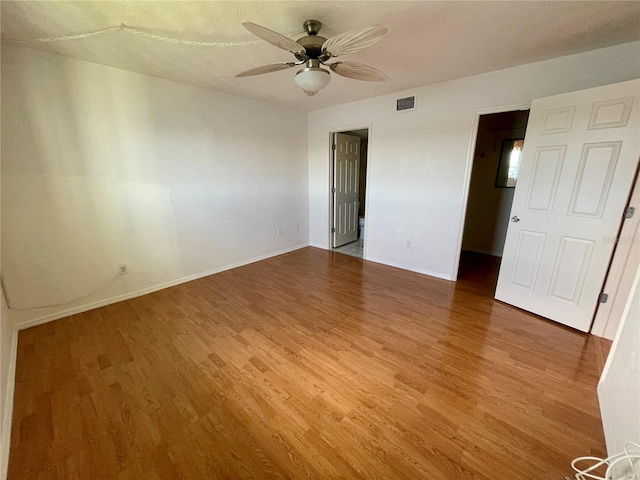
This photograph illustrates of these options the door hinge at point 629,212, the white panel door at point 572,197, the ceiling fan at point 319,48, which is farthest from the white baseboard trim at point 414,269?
the ceiling fan at point 319,48

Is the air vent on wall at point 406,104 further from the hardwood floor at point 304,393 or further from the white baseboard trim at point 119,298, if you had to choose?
the white baseboard trim at point 119,298

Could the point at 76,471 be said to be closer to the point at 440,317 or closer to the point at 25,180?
the point at 25,180

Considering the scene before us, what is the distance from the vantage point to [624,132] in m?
1.85

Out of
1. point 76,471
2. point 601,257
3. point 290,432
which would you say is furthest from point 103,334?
point 601,257

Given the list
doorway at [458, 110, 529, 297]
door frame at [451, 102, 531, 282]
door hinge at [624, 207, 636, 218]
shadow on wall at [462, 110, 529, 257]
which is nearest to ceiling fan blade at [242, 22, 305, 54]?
door frame at [451, 102, 531, 282]

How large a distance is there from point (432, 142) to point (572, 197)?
1485 millimetres

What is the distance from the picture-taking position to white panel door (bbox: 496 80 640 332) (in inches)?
74.4

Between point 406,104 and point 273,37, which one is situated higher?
point 406,104

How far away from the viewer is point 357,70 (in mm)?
1800

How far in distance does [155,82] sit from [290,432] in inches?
134

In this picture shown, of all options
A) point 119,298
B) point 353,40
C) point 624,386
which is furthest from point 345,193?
point 624,386

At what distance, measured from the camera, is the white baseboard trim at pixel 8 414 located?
1170mm

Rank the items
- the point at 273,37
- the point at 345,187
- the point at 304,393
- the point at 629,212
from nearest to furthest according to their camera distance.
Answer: the point at 273,37, the point at 304,393, the point at 629,212, the point at 345,187

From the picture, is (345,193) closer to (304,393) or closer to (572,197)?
(572,197)
